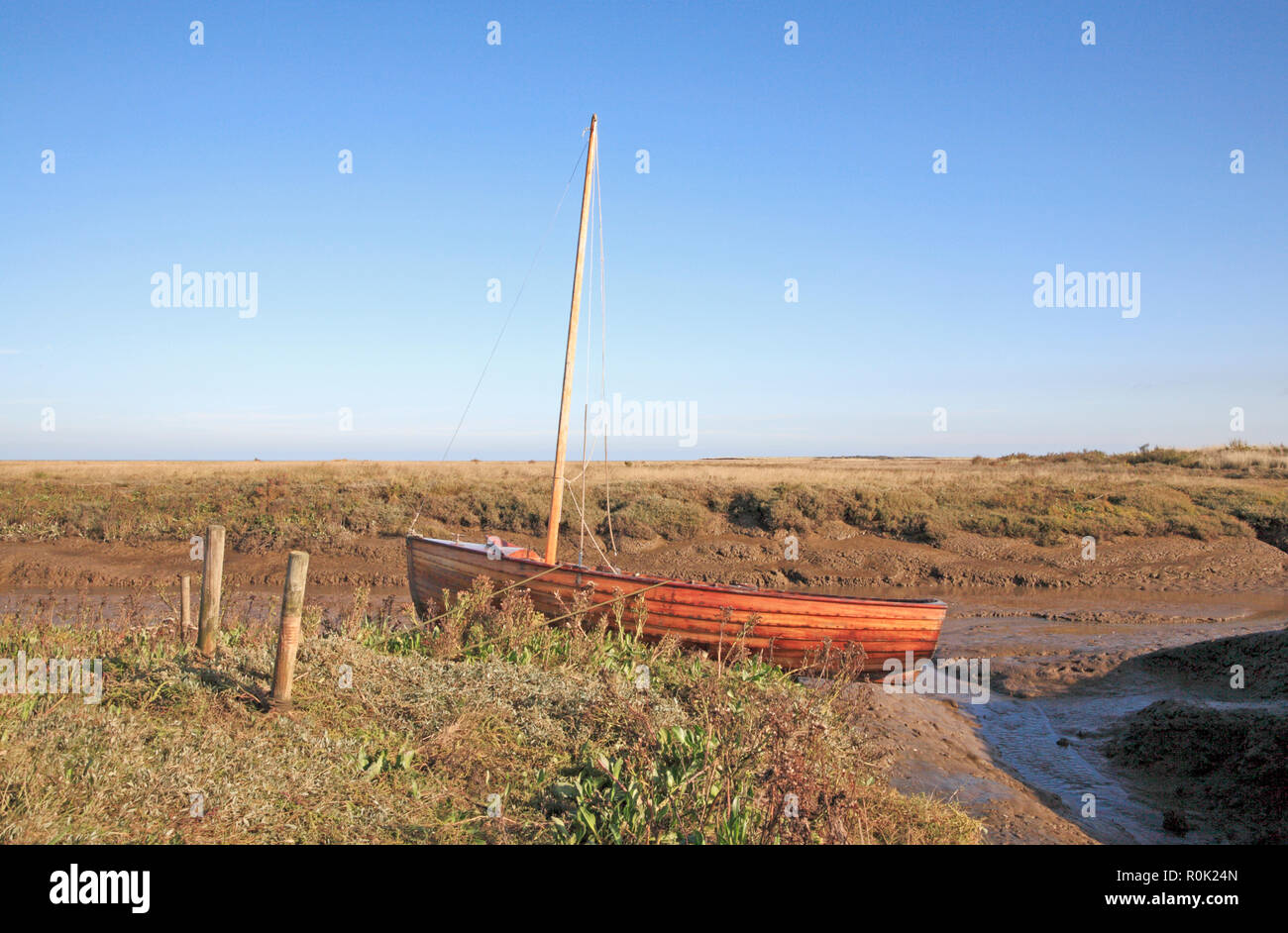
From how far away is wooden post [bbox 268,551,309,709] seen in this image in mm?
5500

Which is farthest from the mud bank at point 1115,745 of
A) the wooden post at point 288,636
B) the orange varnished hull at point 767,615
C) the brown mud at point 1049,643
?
the wooden post at point 288,636

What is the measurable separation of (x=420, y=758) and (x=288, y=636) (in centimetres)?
130

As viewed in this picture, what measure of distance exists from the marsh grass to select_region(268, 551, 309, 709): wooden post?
15cm

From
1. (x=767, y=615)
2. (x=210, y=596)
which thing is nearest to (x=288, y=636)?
(x=210, y=596)

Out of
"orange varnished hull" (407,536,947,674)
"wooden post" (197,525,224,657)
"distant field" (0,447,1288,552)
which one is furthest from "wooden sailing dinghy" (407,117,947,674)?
"distant field" (0,447,1288,552)

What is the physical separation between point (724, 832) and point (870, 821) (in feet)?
3.96

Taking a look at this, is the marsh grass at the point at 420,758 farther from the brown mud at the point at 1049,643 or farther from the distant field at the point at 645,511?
the distant field at the point at 645,511

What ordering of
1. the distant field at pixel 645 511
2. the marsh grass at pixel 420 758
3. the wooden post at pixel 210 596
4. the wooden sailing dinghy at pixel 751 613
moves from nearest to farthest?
the marsh grass at pixel 420 758
the wooden post at pixel 210 596
the wooden sailing dinghy at pixel 751 613
the distant field at pixel 645 511

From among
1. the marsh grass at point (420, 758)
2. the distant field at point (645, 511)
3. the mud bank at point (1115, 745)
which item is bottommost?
the mud bank at point (1115, 745)

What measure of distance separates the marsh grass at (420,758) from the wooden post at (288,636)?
6.1 inches

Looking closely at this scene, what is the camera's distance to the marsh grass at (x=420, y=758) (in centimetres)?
423

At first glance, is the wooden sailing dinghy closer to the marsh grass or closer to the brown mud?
the brown mud

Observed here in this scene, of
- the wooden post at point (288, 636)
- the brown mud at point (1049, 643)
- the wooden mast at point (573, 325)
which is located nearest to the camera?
the wooden post at point (288, 636)

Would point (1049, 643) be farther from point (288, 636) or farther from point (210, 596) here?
point (210, 596)
